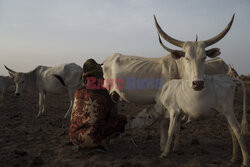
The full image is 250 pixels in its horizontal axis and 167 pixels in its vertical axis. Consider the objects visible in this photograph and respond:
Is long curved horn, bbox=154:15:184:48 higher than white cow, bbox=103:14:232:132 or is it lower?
higher

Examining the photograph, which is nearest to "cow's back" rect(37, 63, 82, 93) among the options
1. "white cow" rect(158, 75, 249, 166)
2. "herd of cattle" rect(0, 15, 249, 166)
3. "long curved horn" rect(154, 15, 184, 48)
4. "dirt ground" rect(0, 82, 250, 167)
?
"dirt ground" rect(0, 82, 250, 167)

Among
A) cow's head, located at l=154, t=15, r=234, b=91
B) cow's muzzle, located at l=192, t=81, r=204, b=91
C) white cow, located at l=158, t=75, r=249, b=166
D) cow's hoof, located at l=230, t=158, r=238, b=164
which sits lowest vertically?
cow's hoof, located at l=230, t=158, r=238, b=164

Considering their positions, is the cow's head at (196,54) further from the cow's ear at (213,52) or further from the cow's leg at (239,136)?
the cow's leg at (239,136)

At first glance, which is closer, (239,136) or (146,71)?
(239,136)

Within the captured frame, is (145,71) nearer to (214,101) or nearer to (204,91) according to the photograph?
(204,91)

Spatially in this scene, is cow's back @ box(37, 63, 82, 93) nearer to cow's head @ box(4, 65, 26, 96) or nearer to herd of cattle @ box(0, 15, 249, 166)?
cow's head @ box(4, 65, 26, 96)

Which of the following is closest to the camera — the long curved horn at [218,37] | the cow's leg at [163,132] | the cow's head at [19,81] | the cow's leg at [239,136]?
the cow's leg at [239,136]

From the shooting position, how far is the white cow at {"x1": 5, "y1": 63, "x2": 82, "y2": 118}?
869 centimetres

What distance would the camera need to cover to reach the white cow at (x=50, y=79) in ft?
28.5

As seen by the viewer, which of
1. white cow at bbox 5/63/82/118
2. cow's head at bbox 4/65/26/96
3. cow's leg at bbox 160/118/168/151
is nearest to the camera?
cow's leg at bbox 160/118/168/151

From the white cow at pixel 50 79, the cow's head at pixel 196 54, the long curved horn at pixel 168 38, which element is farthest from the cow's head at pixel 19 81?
the cow's head at pixel 196 54

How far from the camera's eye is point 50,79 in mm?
8820

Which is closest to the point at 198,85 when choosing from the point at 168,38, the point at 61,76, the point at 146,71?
the point at 168,38

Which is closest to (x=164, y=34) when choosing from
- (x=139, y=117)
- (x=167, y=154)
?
(x=139, y=117)
